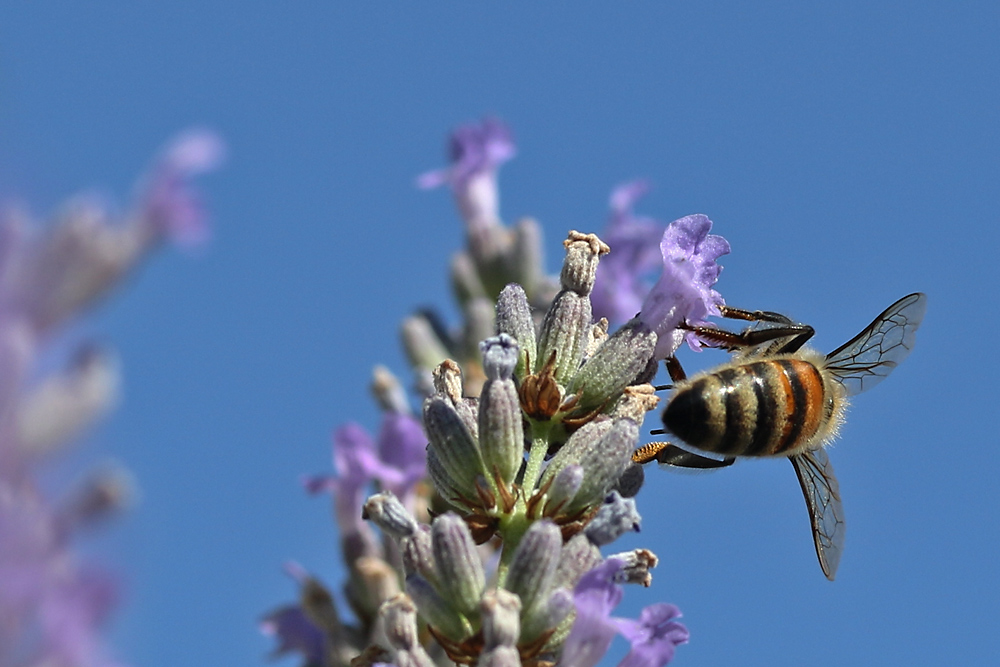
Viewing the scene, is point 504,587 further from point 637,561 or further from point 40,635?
point 40,635

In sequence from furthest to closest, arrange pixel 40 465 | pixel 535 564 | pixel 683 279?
pixel 683 279 → pixel 535 564 → pixel 40 465

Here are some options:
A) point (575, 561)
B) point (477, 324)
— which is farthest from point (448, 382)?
point (477, 324)

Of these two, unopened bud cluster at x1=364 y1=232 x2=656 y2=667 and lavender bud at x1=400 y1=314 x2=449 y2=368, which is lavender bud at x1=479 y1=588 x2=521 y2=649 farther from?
lavender bud at x1=400 y1=314 x2=449 y2=368

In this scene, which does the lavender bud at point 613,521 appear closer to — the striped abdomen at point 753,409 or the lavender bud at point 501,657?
the lavender bud at point 501,657

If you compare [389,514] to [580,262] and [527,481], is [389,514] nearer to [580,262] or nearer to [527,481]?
[527,481]

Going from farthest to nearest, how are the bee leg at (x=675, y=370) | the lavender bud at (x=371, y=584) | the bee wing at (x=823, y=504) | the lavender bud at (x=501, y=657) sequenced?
the lavender bud at (x=371, y=584) → the bee wing at (x=823, y=504) → the bee leg at (x=675, y=370) → the lavender bud at (x=501, y=657)

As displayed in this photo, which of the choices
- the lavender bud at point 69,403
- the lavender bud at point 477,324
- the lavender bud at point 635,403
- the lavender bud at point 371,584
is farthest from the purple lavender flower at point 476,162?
the lavender bud at point 69,403
